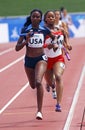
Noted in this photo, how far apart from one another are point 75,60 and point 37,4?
28.2 meters

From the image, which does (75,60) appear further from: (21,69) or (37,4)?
(37,4)

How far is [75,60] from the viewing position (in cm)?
2498

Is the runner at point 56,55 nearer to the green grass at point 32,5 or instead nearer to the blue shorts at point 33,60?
the blue shorts at point 33,60

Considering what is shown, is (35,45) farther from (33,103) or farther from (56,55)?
(33,103)

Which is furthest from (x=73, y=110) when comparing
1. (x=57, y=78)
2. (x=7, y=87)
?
(x=7, y=87)

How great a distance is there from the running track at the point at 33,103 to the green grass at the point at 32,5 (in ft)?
94.5

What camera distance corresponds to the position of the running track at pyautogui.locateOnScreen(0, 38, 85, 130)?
10883 millimetres

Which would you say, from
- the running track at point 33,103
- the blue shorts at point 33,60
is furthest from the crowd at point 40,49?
the running track at point 33,103

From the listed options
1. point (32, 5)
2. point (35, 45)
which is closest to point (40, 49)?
point (35, 45)

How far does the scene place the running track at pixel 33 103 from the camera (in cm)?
1088

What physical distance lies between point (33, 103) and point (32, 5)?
129ft

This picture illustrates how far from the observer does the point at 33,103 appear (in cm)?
1371

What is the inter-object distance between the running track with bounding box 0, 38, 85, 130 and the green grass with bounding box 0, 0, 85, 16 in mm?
28814

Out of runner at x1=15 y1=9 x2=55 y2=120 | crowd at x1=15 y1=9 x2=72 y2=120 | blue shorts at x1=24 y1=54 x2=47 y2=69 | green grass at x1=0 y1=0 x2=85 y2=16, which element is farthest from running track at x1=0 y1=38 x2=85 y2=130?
green grass at x1=0 y1=0 x2=85 y2=16
